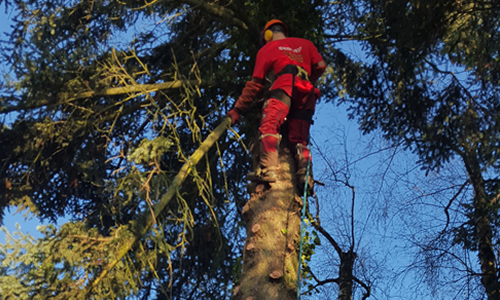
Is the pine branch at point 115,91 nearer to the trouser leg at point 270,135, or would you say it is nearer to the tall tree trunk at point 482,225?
the trouser leg at point 270,135

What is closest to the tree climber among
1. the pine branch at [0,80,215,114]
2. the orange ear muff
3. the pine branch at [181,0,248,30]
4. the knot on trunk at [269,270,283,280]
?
the orange ear muff

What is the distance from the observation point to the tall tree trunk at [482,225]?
20.4ft

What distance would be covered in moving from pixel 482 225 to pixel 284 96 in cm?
306

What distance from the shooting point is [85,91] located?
6.10m

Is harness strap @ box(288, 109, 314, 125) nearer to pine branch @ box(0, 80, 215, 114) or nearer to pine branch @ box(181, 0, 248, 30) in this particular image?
pine branch @ box(0, 80, 215, 114)

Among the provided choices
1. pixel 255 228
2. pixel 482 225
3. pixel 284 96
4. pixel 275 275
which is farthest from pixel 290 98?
pixel 482 225

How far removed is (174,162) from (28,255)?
2.94 m

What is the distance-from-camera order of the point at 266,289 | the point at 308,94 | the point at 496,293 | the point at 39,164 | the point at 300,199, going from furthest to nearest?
the point at 39,164, the point at 496,293, the point at 308,94, the point at 300,199, the point at 266,289

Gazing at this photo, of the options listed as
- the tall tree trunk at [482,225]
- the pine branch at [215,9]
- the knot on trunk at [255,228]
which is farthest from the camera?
the tall tree trunk at [482,225]

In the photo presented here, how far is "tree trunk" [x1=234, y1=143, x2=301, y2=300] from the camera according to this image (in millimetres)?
4074

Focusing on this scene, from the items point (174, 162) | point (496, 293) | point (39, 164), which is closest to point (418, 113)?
point (496, 293)

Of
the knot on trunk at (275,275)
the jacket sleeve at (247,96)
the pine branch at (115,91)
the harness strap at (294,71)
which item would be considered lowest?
the knot on trunk at (275,275)

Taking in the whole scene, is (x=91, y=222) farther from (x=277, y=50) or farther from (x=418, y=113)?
(x=418, y=113)

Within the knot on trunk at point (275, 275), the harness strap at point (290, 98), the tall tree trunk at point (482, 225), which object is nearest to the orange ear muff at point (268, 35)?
the harness strap at point (290, 98)
